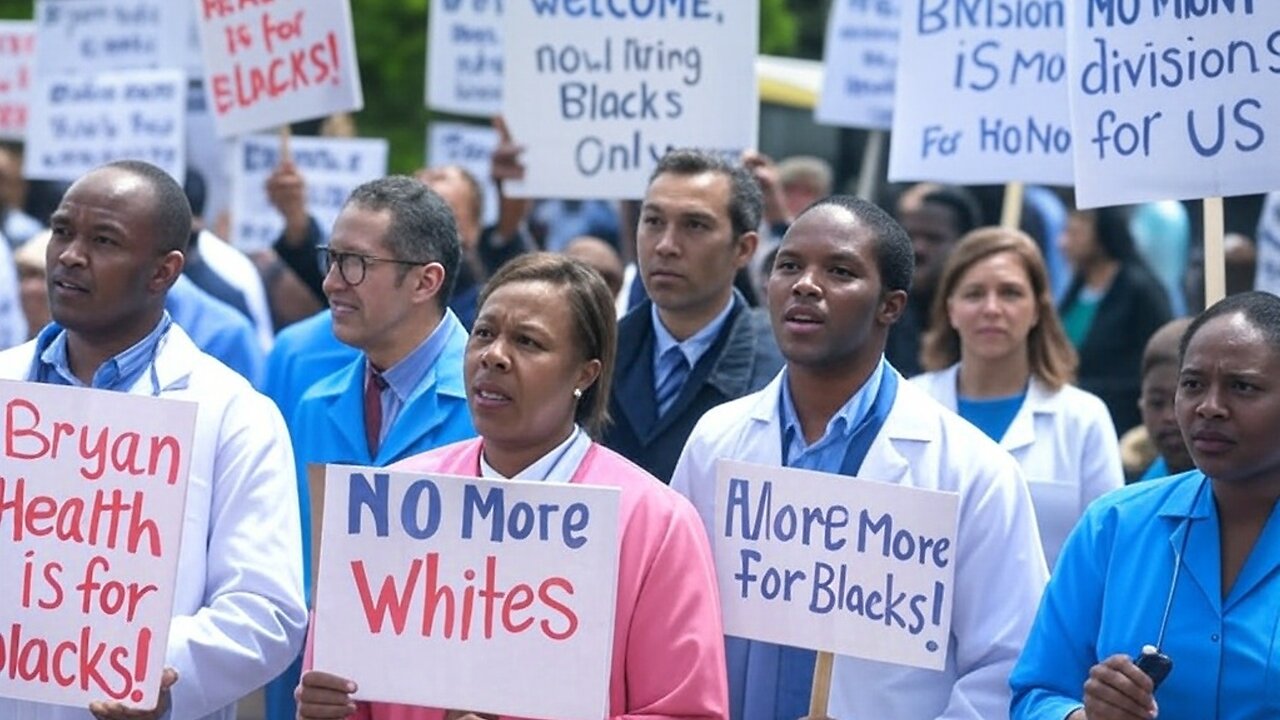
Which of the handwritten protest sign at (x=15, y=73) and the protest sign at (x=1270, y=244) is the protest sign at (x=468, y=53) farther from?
the protest sign at (x=1270, y=244)

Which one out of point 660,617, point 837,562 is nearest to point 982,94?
point 837,562

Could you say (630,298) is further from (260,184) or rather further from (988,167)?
(260,184)

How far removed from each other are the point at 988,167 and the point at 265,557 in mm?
3637

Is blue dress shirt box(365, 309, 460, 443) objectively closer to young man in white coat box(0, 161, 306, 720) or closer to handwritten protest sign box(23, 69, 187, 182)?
young man in white coat box(0, 161, 306, 720)

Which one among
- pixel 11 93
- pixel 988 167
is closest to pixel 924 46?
pixel 988 167

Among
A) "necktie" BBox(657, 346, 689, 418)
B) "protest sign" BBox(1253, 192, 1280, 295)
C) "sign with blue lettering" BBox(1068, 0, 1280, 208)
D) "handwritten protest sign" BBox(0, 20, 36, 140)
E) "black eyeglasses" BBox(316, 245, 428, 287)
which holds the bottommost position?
"necktie" BBox(657, 346, 689, 418)

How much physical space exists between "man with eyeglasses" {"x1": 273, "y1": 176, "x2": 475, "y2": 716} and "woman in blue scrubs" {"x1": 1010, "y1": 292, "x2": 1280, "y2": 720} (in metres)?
1.71

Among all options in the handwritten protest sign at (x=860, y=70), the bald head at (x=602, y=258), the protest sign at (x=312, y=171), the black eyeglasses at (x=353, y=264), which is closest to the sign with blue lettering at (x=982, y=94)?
the bald head at (x=602, y=258)

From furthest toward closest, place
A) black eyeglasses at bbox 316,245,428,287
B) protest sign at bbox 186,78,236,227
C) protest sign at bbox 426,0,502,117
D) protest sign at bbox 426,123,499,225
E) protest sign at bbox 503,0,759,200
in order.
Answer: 1. protest sign at bbox 186,78,236,227
2. protest sign at bbox 426,123,499,225
3. protest sign at bbox 426,0,502,117
4. protest sign at bbox 503,0,759,200
5. black eyeglasses at bbox 316,245,428,287

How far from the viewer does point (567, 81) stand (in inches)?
318

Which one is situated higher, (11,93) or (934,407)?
(11,93)

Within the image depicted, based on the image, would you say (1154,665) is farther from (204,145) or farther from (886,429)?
(204,145)

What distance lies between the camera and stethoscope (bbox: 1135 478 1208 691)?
4055mm

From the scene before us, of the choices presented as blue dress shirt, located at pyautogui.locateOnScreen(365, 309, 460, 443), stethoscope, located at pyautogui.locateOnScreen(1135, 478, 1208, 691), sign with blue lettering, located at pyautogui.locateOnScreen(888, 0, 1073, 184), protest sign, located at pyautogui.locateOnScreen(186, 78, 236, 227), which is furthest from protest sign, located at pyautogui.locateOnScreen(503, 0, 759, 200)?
protest sign, located at pyautogui.locateOnScreen(186, 78, 236, 227)
